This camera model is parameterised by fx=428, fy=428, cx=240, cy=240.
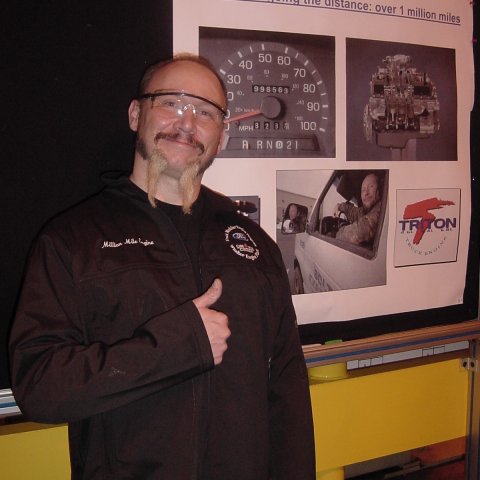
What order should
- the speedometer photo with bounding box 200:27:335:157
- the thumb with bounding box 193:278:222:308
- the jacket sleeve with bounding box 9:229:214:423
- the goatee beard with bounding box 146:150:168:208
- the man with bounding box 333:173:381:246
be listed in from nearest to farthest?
the jacket sleeve with bounding box 9:229:214:423 < the thumb with bounding box 193:278:222:308 < the goatee beard with bounding box 146:150:168:208 < the speedometer photo with bounding box 200:27:335:157 < the man with bounding box 333:173:381:246

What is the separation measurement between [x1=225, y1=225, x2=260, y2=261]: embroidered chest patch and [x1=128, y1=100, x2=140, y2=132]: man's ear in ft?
1.15

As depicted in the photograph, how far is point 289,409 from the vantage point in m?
1.06

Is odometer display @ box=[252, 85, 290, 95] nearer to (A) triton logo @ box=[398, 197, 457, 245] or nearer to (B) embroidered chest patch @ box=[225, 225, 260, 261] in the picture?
(B) embroidered chest patch @ box=[225, 225, 260, 261]

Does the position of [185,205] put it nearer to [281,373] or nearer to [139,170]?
[139,170]

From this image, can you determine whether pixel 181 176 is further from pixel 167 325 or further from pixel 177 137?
pixel 167 325

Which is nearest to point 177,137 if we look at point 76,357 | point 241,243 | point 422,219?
point 241,243

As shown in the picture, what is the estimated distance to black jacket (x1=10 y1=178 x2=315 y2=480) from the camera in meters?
0.75

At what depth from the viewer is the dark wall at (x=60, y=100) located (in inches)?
40.9

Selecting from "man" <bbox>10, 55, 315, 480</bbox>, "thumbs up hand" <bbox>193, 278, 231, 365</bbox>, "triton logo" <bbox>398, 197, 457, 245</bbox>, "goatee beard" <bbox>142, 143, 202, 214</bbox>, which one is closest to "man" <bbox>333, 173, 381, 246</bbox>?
"triton logo" <bbox>398, 197, 457, 245</bbox>

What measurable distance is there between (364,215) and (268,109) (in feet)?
1.50

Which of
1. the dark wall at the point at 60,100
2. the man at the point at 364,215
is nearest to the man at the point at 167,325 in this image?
the dark wall at the point at 60,100

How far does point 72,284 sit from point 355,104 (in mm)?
1006

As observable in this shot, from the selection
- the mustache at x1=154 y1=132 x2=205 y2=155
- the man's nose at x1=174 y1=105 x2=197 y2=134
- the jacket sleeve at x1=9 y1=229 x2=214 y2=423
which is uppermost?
the man's nose at x1=174 y1=105 x2=197 y2=134

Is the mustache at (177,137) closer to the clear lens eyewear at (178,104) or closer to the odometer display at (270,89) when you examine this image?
the clear lens eyewear at (178,104)
